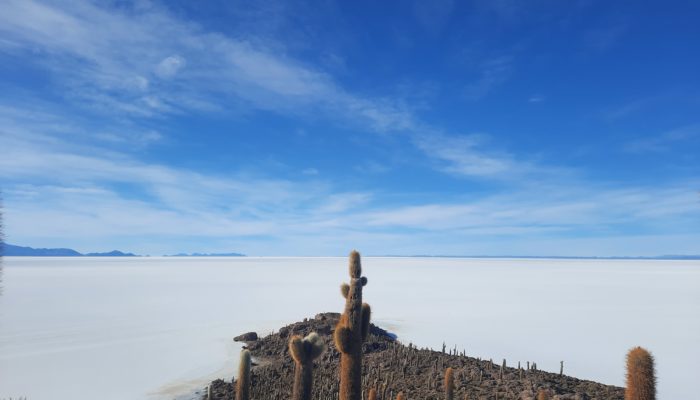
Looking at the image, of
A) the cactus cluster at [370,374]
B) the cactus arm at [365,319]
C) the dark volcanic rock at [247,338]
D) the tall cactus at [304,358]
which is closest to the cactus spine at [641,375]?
the cactus cluster at [370,374]

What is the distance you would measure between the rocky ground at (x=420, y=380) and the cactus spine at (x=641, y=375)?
755 cm

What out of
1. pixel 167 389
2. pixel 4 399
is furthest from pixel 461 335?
pixel 4 399

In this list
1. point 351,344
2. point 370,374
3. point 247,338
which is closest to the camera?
point 351,344

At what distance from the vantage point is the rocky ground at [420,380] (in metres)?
14.7

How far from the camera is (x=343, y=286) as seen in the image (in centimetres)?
1065

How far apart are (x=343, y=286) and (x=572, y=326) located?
106 feet

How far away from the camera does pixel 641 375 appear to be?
6.67 meters

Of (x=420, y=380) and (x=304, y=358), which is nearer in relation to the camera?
(x=304, y=358)

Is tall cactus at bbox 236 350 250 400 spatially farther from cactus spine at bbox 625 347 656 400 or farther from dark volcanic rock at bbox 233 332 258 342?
dark volcanic rock at bbox 233 332 258 342

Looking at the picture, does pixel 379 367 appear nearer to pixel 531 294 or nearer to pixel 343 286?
pixel 343 286

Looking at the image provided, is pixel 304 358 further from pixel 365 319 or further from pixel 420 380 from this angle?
pixel 420 380

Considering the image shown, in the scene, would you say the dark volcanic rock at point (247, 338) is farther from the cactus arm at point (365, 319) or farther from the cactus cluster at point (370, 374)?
the cactus arm at point (365, 319)

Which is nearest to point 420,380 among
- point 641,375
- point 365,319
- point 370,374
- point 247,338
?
point 370,374

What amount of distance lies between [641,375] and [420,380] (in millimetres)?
10837
